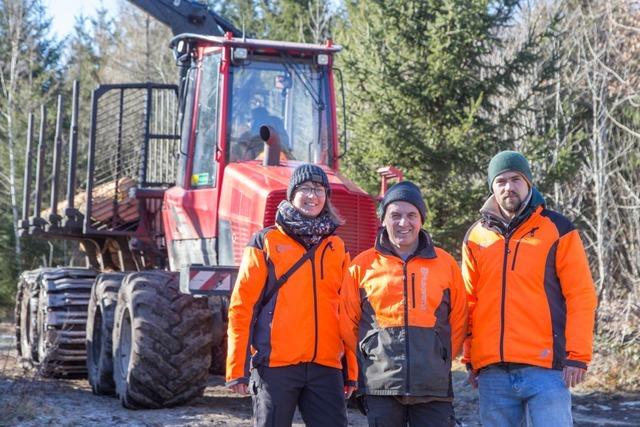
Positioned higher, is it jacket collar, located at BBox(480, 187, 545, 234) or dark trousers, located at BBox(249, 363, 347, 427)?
jacket collar, located at BBox(480, 187, 545, 234)

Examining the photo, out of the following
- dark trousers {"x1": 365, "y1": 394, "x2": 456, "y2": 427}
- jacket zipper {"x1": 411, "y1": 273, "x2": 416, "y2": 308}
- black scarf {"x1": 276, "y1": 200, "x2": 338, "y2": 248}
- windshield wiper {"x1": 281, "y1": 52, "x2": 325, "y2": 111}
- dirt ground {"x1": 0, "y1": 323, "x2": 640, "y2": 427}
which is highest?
windshield wiper {"x1": 281, "y1": 52, "x2": 325, "y2": 111}

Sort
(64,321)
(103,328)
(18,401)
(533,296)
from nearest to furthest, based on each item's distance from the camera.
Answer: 1. (533,296)
2. (18,401)
3. (103,328)
4. (64,321)

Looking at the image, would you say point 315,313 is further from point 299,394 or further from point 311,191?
point 311,191

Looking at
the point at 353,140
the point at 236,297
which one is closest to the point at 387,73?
the point at 353,140

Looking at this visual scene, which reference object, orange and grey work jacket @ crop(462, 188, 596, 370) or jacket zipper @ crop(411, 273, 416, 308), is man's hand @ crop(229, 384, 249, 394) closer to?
jacket zipper @ crop(411, 273, 416, 308)

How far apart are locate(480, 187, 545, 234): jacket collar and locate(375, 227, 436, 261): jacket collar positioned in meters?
0.30

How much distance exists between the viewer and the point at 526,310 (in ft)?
16.2

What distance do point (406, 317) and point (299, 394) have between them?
0.90 metres

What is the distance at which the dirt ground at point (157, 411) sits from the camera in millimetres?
8430

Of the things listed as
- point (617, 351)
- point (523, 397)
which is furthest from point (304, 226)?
point (617, 351)

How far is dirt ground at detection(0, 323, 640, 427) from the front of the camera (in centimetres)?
843

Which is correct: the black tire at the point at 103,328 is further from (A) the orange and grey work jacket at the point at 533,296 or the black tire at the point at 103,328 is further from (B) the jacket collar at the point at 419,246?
(A) the orange and grey work jacket at the point at 533,296

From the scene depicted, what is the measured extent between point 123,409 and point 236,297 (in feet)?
13.8

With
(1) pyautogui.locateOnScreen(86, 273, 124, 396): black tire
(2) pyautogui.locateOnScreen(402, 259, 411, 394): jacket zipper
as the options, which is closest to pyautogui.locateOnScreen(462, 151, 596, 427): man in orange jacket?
(2) pyautogui.locateOnScreen(402, 259, 411, 394): jacket zipper
